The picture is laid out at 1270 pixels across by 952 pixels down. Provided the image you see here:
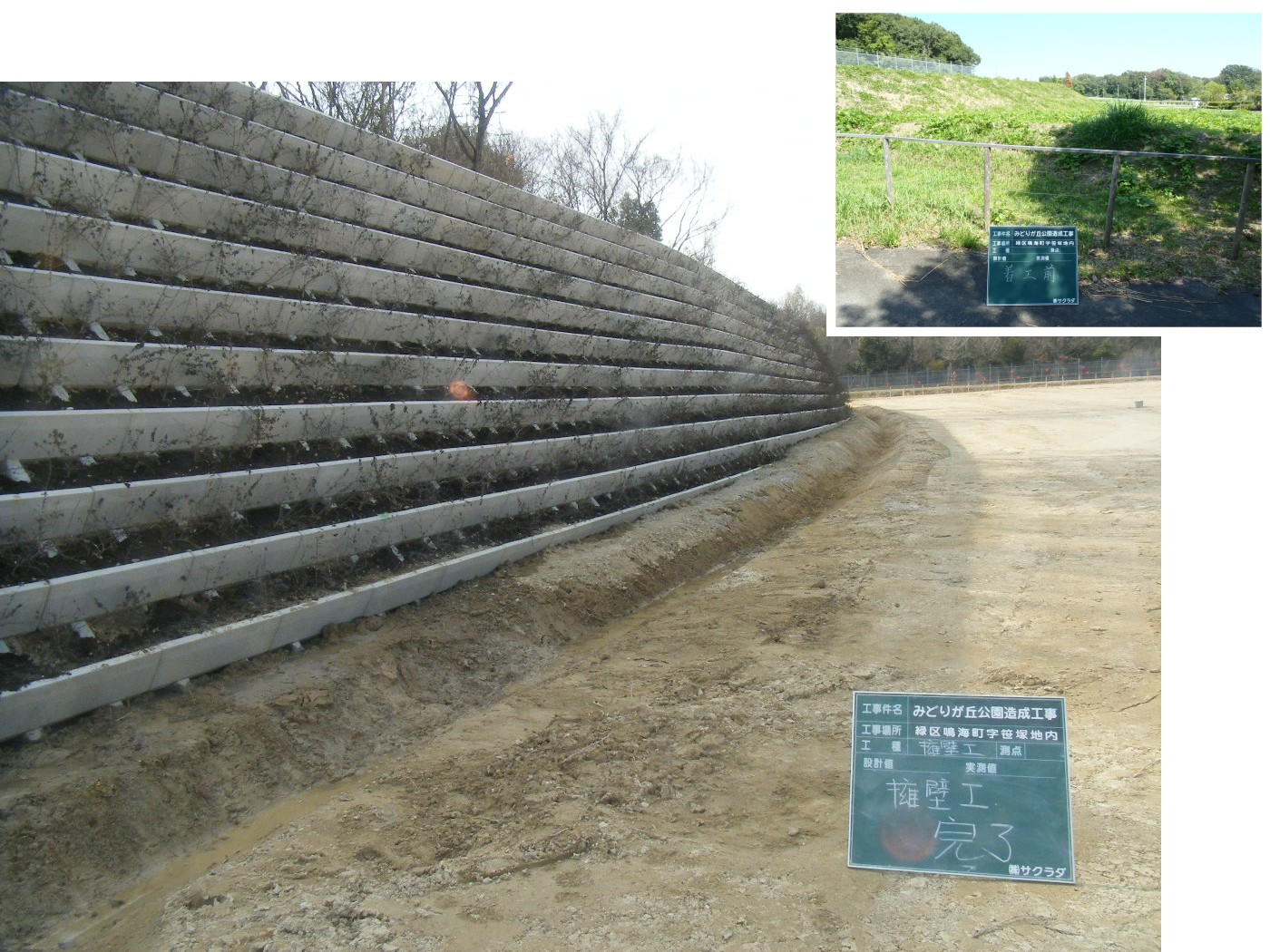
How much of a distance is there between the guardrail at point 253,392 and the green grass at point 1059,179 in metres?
3.53

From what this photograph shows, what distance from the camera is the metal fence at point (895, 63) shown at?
4316 mm

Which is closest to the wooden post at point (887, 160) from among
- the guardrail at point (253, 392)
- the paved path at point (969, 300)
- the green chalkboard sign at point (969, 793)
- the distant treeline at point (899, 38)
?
the paved path at point (969, 300)

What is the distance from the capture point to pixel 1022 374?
527 centimetres

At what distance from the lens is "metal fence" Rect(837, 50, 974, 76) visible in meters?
4.32

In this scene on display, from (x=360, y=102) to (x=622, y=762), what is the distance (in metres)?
5.36

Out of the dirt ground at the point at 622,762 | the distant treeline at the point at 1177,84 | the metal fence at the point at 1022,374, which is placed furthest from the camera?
the metal fence at the point at 1022,374

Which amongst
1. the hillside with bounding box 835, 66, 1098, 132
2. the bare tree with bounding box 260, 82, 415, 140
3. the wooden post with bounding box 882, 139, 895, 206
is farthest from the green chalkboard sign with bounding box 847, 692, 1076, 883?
the bare tree with bounding box 260, 82, 415, 140

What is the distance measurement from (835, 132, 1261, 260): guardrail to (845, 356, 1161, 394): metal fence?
1.92 feet

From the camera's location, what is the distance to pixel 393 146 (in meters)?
8.56

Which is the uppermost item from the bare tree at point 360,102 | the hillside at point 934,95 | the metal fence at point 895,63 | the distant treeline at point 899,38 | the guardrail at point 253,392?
the bare tree at point 360,102

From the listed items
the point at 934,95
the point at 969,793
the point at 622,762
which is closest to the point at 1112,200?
the point at 934,95

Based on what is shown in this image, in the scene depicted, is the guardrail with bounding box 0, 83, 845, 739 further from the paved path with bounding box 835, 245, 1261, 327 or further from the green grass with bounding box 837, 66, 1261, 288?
the green grass with bounding box 837, 66, 1261, 288

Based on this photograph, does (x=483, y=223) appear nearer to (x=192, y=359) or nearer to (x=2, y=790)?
(x=192, y=359)

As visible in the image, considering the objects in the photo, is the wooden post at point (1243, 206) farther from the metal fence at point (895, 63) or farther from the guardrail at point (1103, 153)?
the metal fence at point (895, 63)
